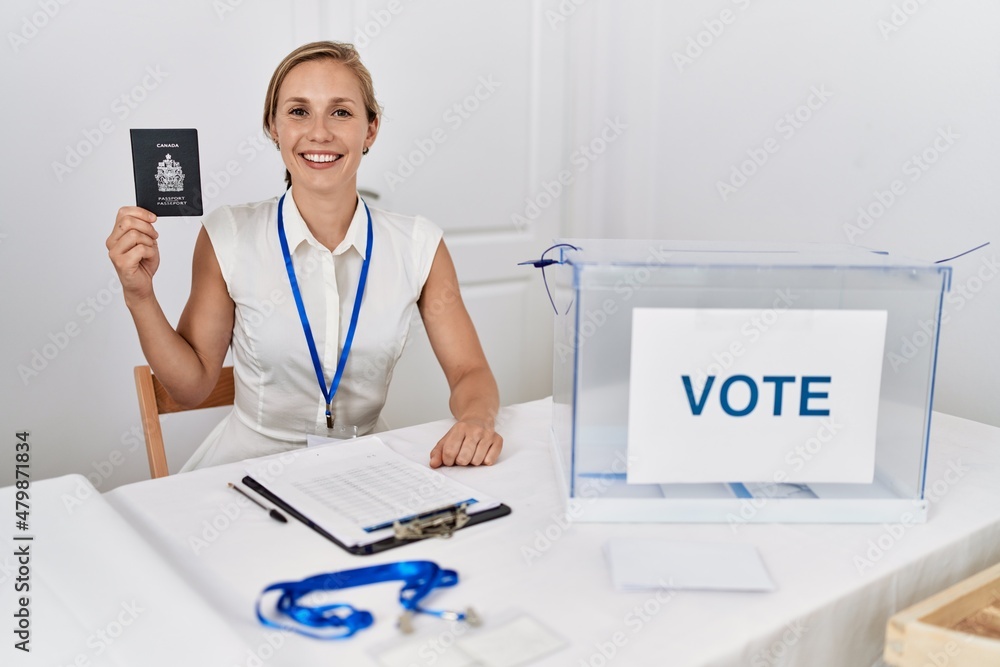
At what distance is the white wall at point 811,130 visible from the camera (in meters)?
2.08

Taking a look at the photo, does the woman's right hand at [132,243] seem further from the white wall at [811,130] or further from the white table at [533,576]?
the white wall at [811,130]

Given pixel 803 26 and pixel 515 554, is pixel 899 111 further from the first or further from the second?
pixel 515 554

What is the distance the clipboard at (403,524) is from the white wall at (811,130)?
1.53 meters

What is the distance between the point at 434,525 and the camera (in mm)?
1055

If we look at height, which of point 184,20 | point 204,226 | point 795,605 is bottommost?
point 795,605

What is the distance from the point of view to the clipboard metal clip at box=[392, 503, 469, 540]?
3.38 ft

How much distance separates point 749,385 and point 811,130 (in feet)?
5.00

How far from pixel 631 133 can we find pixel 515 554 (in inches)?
86.1

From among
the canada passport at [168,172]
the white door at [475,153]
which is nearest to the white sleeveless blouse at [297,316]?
the canada passport at [168,172]

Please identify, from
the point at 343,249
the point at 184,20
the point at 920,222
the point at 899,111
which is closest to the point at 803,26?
the point at 899,111

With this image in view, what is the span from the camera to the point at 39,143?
2102 millimetres

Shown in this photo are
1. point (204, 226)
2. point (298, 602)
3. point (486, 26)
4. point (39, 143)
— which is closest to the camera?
point (298, 602)

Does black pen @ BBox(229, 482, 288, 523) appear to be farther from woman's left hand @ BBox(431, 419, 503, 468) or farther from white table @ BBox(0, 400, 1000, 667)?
woman's left hand @ BBox(431, 419, 503, 468)

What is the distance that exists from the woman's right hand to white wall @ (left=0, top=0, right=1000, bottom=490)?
89cm
